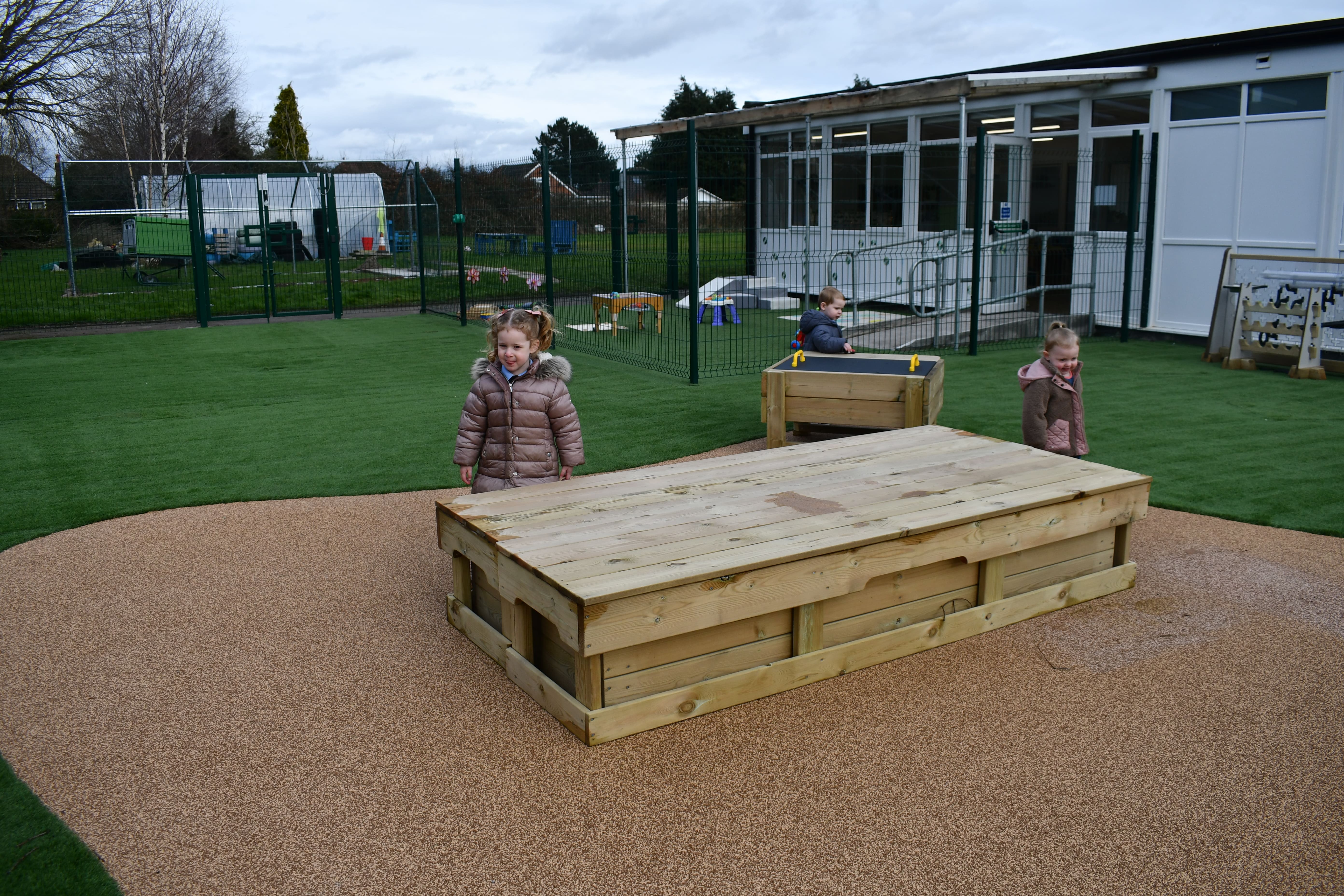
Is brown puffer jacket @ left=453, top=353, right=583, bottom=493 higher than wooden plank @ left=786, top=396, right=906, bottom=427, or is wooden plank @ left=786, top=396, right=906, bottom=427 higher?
brown puffer jacket @ left=453, top=353, right=583, bottom=493

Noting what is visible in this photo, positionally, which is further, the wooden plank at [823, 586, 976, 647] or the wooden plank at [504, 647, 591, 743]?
the wooden plank at [823, 586, 976, 647]

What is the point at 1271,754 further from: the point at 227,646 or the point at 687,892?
the point at 227,646

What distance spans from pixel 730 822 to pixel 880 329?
37.5 ft

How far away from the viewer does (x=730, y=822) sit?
3.20m

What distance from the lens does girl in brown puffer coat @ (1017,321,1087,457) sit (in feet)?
19.4

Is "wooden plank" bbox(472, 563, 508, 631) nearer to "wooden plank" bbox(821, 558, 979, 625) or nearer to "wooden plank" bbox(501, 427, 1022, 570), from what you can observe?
"wooden plank" bbox(501, 427, 1022, 570)

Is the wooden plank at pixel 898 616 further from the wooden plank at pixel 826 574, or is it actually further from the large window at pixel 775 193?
the large window at pixel 775 193

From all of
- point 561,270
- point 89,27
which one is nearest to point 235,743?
point 561,270

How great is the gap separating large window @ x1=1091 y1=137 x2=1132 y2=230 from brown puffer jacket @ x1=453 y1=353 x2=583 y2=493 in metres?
11.5

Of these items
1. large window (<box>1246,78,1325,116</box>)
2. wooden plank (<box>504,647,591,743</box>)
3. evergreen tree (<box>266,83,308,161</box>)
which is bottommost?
wooden plank (<box>504,647,591,743</box>)

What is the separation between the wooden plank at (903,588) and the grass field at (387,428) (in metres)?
2.60

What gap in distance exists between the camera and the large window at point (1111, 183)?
1427 cm

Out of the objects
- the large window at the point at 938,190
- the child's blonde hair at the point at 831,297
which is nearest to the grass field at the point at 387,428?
the child's blonde hair at the point at 831,297

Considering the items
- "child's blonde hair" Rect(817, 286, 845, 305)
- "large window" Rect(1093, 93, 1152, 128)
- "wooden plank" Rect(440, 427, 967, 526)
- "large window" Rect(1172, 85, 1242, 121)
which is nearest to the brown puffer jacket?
"wooden plank" Rect(440, 427, 967, 526)
